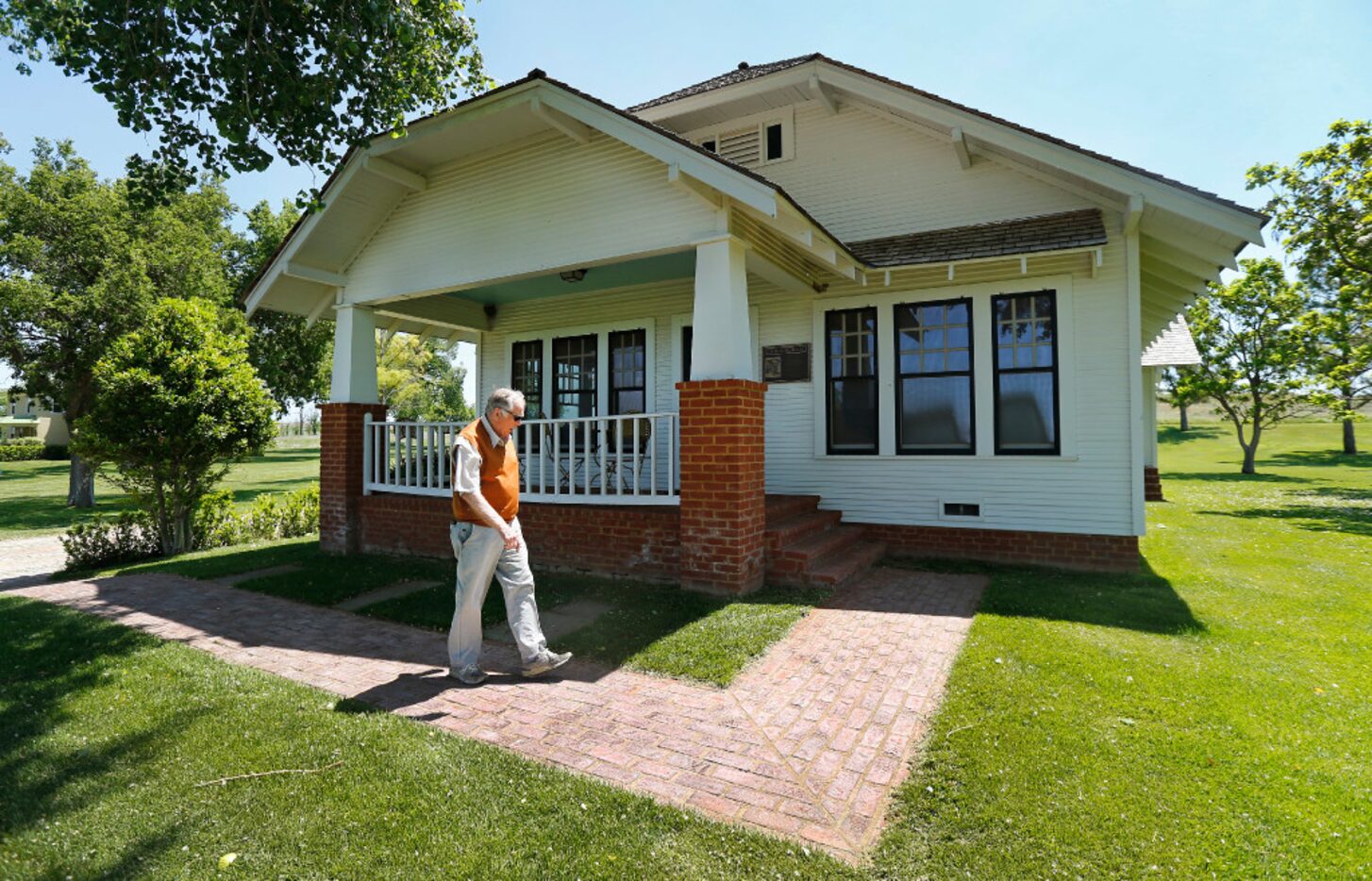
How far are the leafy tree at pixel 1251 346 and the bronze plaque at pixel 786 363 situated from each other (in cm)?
2264

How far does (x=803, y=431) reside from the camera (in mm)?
8992

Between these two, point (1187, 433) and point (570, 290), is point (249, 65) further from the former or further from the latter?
point (1187, 433)

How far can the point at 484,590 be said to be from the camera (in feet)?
14.1

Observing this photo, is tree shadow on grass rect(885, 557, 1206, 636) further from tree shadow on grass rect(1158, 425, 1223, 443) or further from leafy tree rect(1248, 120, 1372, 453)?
tree shadow on grass rect(1158, 425, 1223, 443)

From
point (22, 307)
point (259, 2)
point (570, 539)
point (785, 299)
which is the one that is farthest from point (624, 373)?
point (22, 307)

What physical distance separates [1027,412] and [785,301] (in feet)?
11.5

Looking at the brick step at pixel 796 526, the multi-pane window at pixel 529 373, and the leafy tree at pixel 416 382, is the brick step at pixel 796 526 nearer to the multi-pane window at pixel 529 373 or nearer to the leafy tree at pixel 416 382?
the multi-pane window at pixel 529 373

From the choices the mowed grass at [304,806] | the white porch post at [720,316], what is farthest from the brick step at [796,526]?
the mowed grass at [304,806]

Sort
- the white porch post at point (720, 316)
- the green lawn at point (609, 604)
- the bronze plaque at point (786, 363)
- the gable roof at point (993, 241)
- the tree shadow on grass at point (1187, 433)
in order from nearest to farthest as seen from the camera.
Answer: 1. the green lawn at point (609, 604)
2. the white porch post at point (720, 316)
3. the gable roof at point (993, 241)
4. the bronze plaque at point (786, 363)
5. the tree shadow on grass at point (1187, 433)

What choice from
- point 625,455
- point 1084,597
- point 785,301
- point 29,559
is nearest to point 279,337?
point 29,559

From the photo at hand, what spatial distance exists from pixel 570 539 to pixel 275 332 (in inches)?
821

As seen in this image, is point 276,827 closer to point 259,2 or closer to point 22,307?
point 259,2

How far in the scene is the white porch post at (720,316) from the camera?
248 inches

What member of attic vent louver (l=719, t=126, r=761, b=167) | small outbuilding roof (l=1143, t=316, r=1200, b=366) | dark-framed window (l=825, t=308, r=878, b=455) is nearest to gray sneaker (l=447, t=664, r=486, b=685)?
dark-framed window (l=825, t=308, r=878, b=455)
